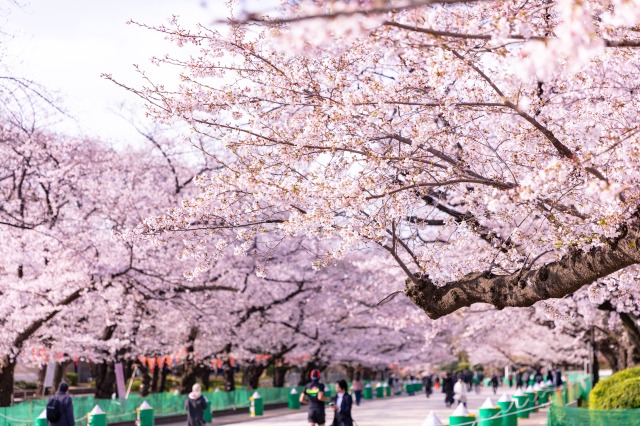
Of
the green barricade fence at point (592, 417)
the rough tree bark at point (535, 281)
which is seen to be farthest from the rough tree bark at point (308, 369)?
the rough tree bark at point (535, 281)

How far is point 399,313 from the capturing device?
43719 millimetres

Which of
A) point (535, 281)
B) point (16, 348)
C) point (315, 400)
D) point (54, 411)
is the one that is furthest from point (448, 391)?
point (535, 281)

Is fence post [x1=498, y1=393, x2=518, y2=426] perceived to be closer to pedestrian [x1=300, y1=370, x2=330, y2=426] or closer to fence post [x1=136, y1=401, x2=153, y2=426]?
pedestrian [x1=300, y1=370, x2=330, y2=426]

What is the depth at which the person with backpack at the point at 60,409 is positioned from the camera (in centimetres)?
1543

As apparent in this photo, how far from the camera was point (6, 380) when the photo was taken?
22.0 m

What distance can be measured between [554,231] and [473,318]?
2711 cm

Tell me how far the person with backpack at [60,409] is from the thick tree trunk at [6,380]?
21.9ft

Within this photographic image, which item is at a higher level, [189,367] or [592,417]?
[189,367]

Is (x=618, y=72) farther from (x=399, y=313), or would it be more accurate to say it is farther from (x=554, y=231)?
(x=399, y=313)

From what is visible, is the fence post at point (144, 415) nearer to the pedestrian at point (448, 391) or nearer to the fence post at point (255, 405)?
the fence post at point (255, 405)

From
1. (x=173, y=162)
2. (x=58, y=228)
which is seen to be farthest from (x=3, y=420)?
(x=173, y=162)

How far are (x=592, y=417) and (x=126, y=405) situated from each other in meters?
15.9

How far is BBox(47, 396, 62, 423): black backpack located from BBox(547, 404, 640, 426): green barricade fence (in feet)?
30.7

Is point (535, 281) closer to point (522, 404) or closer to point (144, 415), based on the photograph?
point (144, 415)
